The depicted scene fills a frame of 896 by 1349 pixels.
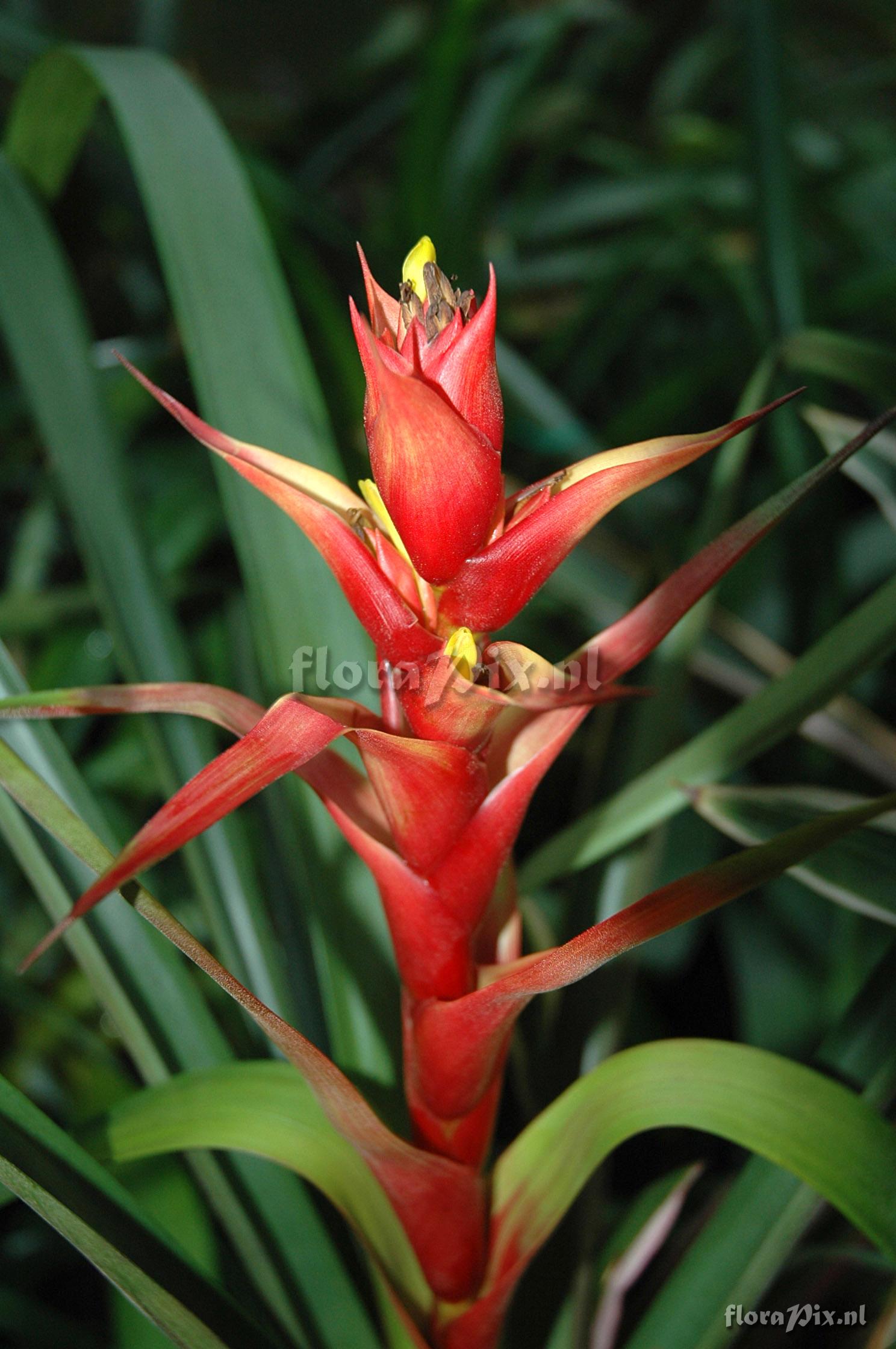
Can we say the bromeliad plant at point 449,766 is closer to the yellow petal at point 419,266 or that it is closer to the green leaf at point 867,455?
the yellow petal at point 419,266

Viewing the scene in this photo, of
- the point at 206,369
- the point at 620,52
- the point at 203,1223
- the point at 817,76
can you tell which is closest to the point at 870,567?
the point at 206,369

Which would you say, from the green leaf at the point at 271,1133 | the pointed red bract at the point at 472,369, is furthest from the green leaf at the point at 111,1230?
the pointed red bract at the point at 472,369

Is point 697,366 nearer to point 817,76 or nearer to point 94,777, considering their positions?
point 94,777

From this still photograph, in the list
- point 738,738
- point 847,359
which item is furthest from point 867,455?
point 738,738

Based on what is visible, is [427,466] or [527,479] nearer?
[427,466]

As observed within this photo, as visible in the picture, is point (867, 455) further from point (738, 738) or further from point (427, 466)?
A: point (427, 466)

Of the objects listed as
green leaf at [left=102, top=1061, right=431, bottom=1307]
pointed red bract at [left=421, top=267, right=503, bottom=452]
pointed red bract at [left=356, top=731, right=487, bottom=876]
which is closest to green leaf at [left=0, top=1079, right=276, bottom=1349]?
green leaf at [left=102, top=1061, right=431, bottom=1307]

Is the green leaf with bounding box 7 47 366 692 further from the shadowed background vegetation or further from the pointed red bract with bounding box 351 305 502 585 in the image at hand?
the pointed red bract with bounding box 351 305 502 585
